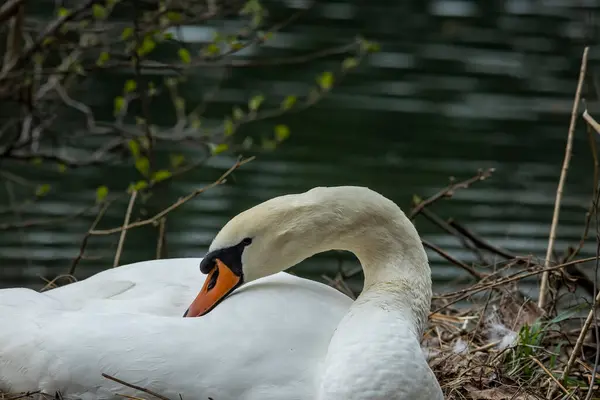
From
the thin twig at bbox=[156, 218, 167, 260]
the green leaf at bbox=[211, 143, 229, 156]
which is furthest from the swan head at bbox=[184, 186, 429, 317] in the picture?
the green leaf at bbox=[211, 143, 229, 156]

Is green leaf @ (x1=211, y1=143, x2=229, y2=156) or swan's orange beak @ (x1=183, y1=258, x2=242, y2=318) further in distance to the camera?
green leaf @ (x1=211, y1=143, x2=229, y2=156)

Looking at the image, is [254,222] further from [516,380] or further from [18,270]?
[18,270]

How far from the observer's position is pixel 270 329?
3680 mm

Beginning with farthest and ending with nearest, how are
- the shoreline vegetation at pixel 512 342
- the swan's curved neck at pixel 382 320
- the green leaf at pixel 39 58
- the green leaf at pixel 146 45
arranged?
the green leaf at pixel 39 58 → the green leaf at pixel 146 45 → the shoreline vegetation at pixel 512 342 → the swan's curved neck at pixel 382 320

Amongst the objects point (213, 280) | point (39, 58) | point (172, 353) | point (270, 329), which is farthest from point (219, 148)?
point (172, 353)

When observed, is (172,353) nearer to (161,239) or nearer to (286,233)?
(286,233)

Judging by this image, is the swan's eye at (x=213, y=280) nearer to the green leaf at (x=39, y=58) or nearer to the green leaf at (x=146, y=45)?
the green leaf at (x=146, y=45)

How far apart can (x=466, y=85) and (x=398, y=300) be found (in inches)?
441

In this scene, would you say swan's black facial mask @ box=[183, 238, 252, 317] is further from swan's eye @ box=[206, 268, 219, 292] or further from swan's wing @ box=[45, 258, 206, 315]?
swan's wing @ box=[45, 258, 206, 315]

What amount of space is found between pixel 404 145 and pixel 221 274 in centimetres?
853

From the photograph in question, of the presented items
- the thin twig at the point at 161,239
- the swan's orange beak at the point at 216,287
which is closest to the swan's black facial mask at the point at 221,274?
the swan's orange beak at the point at 216,287

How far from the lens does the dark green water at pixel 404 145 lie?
965 centimetres

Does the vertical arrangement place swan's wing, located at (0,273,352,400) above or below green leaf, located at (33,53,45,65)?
below

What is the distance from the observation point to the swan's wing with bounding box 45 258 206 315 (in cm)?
394
